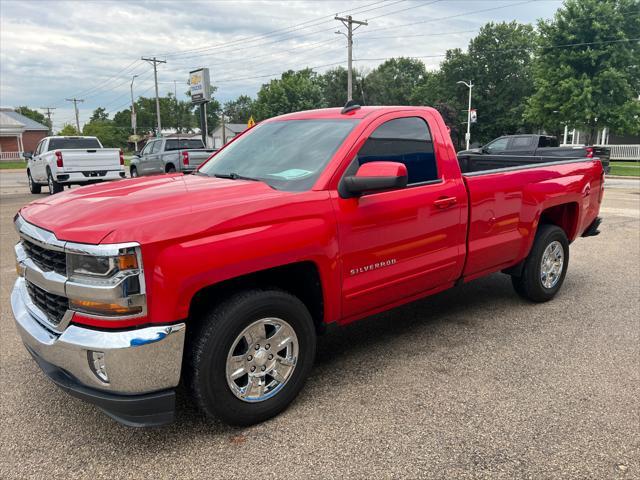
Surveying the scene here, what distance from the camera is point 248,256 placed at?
273 cm

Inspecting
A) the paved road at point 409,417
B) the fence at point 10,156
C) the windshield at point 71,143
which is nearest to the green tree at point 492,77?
the windshield at point 71,143

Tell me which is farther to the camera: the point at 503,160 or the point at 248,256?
the point at 503,160

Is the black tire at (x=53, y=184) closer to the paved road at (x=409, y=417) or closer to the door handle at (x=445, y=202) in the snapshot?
the paved road at (x=409, y=417)

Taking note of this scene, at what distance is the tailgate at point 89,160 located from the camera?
1468cm

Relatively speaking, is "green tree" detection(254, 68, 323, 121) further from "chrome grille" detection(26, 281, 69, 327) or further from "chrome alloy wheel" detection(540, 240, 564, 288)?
"chrome grille" detection(26, 281, 69, 327)

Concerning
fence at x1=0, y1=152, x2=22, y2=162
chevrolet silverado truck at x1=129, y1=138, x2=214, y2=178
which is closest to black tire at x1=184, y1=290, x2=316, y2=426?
chevrolet silverado truck at x1=129, y1=138, x2=214, y2=178

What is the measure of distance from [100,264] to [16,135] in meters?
75.5

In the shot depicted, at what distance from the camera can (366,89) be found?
271 ft

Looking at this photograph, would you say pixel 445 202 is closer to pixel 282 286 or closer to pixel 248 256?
pixel 282 286

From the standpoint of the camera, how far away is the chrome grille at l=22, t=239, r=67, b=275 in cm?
258

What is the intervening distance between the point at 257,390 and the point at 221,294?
60 centimetres

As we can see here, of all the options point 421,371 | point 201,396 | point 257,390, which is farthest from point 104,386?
point 421,371

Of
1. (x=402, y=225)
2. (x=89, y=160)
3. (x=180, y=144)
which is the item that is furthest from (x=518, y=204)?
(x=180, y=144)

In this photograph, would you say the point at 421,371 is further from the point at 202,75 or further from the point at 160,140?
the point at 202,75
